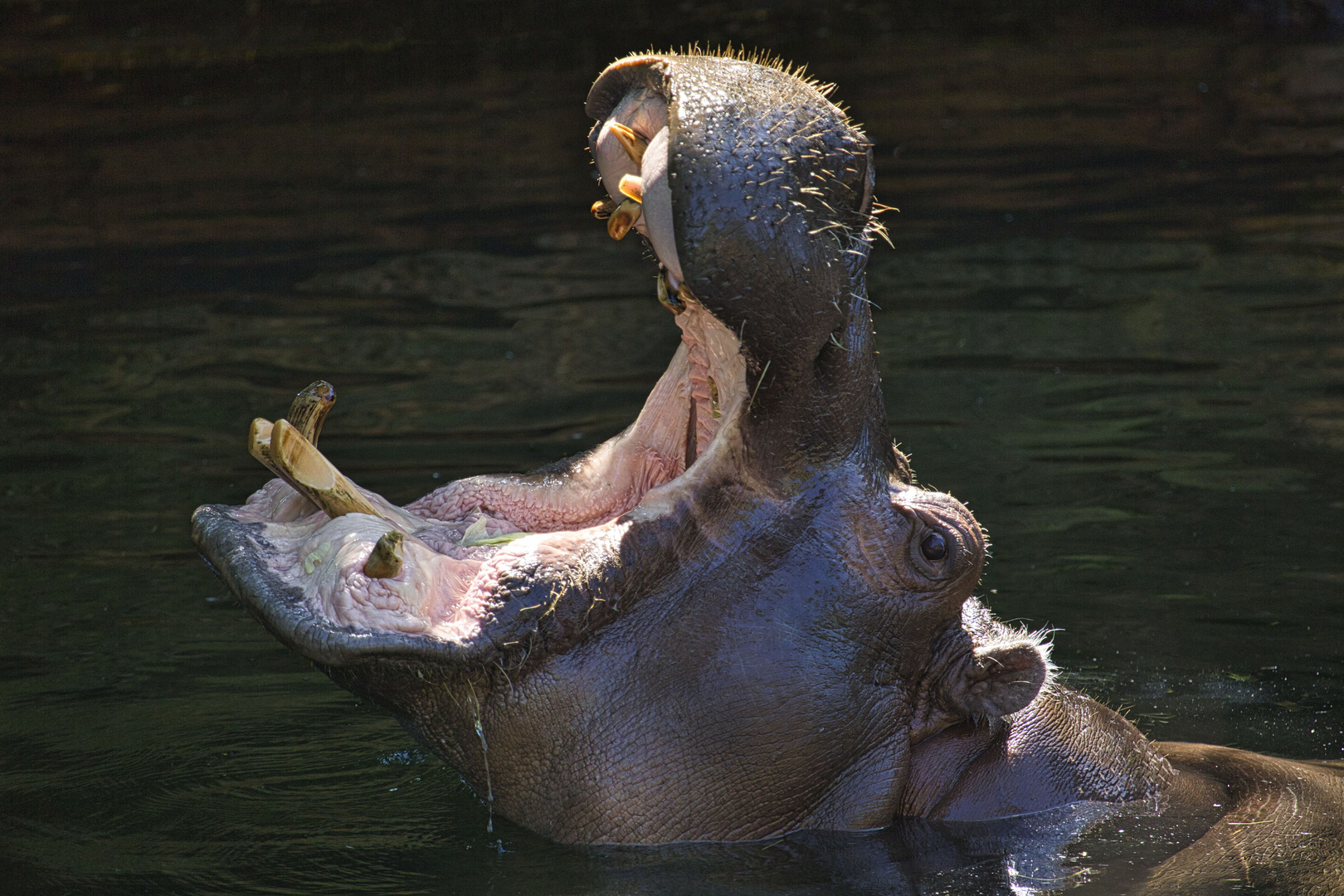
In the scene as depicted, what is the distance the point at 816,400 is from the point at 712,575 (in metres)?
0.47

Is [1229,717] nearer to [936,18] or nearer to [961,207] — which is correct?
[961,207]

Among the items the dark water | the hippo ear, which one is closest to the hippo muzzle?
the hippo ear

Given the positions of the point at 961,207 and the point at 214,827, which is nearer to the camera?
the point at 214,827

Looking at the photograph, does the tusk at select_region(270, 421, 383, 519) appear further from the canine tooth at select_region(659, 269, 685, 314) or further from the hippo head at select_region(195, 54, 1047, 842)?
the canine tooth at select_region(659, 269, 685, 314)

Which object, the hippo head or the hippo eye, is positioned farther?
the hippo eye

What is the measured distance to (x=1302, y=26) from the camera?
19.2 meters

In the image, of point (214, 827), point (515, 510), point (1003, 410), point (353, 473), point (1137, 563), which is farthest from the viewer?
point (1003, 410)

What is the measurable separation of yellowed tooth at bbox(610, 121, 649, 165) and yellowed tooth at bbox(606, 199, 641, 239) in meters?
0.12

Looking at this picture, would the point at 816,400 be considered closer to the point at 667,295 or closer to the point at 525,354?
the point at 667,295

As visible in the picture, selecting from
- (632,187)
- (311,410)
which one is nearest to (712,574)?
(632,187)

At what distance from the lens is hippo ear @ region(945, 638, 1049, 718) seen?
3.89 meters

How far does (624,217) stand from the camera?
12.3 ft

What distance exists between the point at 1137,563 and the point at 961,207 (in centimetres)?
704

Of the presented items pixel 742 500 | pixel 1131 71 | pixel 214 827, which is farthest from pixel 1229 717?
pixel 1131 71
